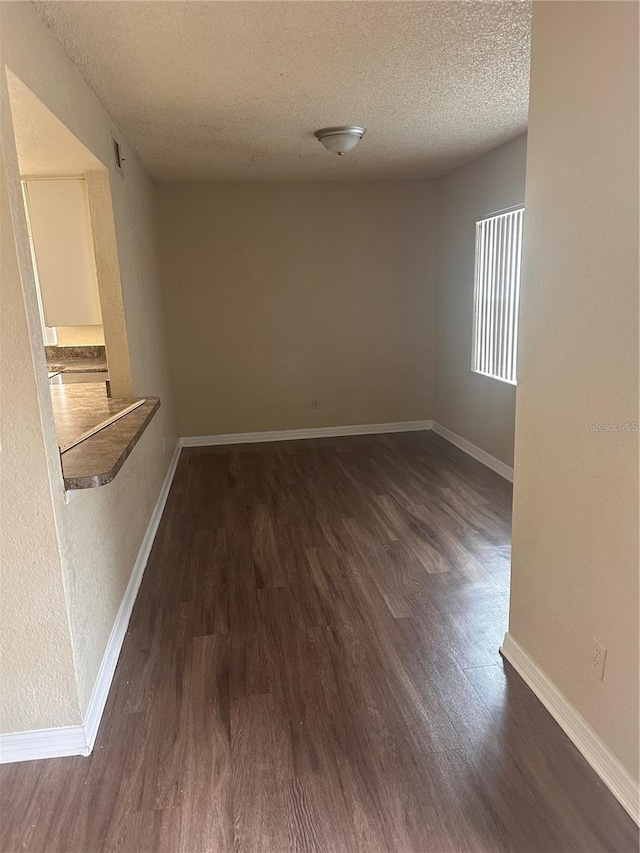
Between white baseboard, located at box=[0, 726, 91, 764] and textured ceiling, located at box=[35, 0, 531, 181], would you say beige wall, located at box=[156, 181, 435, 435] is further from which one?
white baseboard, located at box=[0, 726, 91, 764]

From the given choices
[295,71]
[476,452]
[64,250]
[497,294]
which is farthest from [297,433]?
[295,71]

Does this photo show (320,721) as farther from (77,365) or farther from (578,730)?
(77,365)

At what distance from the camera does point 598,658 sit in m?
1.73

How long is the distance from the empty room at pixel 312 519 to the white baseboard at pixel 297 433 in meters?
1.31

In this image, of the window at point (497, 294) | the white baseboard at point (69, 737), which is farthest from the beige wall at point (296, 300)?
the white baseboard at point (69, 737)

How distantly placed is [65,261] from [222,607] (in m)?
1.99

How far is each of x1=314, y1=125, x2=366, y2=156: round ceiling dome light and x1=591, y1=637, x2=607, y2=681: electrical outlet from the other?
3.00 metres

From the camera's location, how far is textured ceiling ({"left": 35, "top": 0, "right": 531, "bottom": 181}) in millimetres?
1977

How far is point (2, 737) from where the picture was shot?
1854mm

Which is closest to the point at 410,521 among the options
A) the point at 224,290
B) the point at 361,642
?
the point at 361,642

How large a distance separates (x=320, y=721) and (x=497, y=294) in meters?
3.48

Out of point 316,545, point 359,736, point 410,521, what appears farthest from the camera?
point 410,521

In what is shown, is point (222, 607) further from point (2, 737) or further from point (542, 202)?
point (542, 202)

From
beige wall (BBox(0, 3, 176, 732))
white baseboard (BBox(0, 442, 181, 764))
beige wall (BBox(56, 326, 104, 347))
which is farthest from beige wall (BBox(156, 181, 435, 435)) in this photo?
white baseboard (BBox(0, 442, 181, 764))
